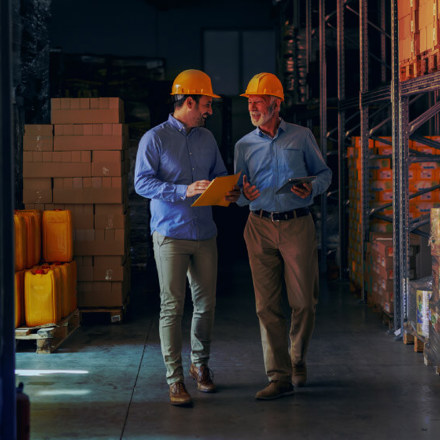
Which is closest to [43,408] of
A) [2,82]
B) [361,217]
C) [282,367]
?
[282,367]

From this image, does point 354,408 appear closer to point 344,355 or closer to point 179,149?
point 344,355

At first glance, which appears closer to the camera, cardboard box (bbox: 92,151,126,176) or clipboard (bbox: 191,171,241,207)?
clipboard (bbox: 191,171,241,207)

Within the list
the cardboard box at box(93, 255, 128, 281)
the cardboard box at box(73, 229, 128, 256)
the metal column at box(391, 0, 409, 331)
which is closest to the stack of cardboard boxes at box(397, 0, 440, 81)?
the metal column at box(391, 0, 409, 331)

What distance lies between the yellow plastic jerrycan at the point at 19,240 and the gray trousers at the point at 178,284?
209cm

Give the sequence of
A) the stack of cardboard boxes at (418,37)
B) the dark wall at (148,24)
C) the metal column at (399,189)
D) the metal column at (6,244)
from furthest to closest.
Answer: the dark wall at (148,24), the metal column at (399,189), the stack of cardboard boxes at (418,37), the metal column at (6,244)

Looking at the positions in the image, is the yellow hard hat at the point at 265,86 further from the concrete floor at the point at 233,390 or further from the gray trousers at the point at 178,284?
the concrete floor at the point at 233,390

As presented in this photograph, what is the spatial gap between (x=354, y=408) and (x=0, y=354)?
2.89m

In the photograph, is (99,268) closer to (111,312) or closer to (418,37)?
(111,312)

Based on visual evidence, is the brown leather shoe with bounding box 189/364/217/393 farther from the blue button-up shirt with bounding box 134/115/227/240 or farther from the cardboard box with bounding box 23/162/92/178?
the cardboard box with bounding box 23/162/92/178

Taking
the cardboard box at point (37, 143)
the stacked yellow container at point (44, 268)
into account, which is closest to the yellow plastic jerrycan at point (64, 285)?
the stacked yellow container at point (44, 268)

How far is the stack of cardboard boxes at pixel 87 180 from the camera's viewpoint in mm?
7617

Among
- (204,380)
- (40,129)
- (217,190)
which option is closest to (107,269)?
(40,129)

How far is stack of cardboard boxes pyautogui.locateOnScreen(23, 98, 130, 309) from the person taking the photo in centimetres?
762

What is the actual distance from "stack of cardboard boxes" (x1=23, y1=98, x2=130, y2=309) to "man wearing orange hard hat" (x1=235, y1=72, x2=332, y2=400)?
2792mm
